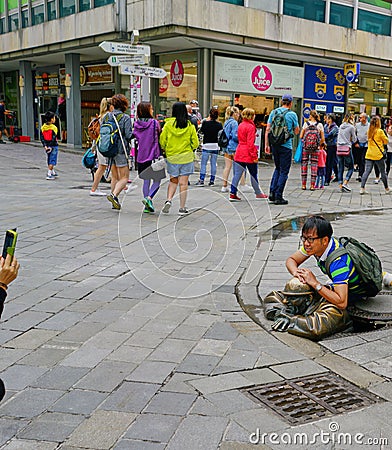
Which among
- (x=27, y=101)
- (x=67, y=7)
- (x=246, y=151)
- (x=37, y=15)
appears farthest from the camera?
(x=27, y=101)

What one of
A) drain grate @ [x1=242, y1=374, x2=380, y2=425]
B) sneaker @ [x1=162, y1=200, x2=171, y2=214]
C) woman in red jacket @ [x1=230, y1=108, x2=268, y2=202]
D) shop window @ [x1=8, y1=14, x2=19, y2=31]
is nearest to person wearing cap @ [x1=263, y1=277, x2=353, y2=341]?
drain grate @ [x1=242, y1=374, x2=380, y2=425]

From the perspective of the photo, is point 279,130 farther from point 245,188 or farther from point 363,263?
point 363,263

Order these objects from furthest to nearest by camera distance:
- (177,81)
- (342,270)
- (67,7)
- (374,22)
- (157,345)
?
1. (374,22)
2. (67,7)
3. (177,81)
4. (342,270)
5. (157,345)

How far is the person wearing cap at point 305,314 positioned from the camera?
164 inches

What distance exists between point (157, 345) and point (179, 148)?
535 centimetres

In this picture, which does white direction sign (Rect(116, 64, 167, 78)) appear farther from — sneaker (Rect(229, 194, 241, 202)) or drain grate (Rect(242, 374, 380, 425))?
drain grate (Rect(242, 374, 380, 425))

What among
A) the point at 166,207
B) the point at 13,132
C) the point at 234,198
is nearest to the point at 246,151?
the point at 234,198

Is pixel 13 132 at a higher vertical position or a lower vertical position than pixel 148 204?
higher

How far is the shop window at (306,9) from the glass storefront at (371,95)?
480 cm

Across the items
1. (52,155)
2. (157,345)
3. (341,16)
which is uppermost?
(341,16)

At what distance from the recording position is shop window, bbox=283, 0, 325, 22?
19.1m

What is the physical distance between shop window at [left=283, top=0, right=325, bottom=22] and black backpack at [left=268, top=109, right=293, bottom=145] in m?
10.3

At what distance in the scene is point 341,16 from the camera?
20703 mm

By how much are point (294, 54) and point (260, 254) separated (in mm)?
15472
